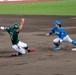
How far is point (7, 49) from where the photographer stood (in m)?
16.2

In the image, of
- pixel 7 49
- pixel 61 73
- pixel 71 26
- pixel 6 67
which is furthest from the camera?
pixel 71 26

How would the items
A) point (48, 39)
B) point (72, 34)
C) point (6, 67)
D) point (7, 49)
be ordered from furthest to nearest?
point (72, 34) → point (48, 39) → point (7, 49) → point (6, 67)

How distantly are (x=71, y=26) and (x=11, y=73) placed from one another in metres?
15.7

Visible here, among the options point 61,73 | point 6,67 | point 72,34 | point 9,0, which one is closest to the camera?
point 61,73

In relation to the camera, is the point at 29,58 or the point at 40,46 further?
the point at 40,46

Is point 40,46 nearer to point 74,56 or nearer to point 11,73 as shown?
point 74,56

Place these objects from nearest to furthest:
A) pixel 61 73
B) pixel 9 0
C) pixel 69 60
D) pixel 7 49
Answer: pixel 61 73 < pixel 69 60 < pixel 7 49 < pixel 9 0

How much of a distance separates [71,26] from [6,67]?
14.7m

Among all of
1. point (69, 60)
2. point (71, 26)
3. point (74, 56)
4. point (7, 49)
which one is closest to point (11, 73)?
point (69, 60)

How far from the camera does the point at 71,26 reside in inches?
1013

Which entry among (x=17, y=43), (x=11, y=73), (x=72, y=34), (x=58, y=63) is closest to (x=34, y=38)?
(x=72, y=34)

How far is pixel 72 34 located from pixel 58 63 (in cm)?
950

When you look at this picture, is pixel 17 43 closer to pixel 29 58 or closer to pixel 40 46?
pixel 29 58

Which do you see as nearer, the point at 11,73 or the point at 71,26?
the point at 11,73
